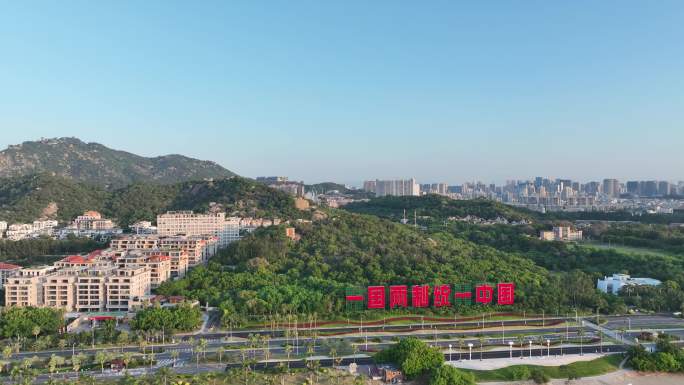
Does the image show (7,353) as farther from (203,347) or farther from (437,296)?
(437,296)

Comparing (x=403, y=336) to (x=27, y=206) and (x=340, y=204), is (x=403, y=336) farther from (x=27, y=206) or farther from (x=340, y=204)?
(x=340, y=204)

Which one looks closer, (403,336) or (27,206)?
(403,336)

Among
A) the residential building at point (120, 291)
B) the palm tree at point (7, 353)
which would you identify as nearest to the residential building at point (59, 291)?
the residential building at point (120, 291)

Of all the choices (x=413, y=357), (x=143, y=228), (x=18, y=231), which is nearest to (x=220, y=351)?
(x=413, y=357)

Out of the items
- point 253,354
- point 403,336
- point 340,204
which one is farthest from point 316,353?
point 340,204

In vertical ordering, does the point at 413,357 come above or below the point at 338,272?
below

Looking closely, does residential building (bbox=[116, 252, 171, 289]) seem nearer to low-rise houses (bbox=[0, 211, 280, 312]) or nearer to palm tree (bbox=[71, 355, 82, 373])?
low-rise houses (bbox=[0, 211, 280, 312])
